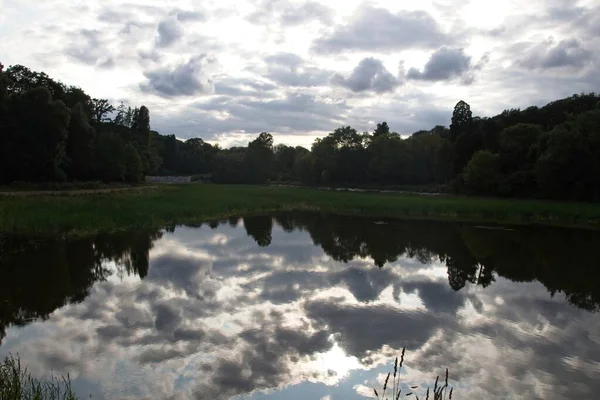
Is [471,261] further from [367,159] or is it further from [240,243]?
[367,159]

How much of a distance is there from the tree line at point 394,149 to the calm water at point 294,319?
87.9ft

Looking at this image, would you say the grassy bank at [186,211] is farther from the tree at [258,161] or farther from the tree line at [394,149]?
the tree at [258,161]

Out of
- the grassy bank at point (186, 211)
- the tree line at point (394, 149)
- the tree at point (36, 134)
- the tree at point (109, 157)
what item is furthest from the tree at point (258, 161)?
the tree at point (36, 134)

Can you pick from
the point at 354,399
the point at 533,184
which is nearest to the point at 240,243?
the point at 354,399

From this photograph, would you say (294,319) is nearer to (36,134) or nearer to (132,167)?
(36,134)

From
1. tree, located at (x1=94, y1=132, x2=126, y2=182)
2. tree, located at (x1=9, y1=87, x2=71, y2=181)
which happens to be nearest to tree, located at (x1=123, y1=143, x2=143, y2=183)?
tree, located at (x1=94, y1=132, x2=126, y2=182)

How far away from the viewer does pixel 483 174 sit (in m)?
57.0

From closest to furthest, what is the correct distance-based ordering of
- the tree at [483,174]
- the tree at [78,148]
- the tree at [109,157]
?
1. the tree at [78,148]
2. the tree at [109,157]
3. the tree at [483,174]

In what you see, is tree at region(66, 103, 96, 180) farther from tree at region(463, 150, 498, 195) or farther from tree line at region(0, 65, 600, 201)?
tree at region(463, 150, 498, 195)

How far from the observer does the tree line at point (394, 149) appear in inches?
1651

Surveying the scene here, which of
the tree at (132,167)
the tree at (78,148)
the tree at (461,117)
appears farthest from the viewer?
the tree at (461,117)

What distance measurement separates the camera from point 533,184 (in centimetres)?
5266

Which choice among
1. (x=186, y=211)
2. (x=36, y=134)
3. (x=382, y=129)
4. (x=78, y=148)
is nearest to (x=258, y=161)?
(x=382, y=129)

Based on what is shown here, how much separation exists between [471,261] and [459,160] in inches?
2070
